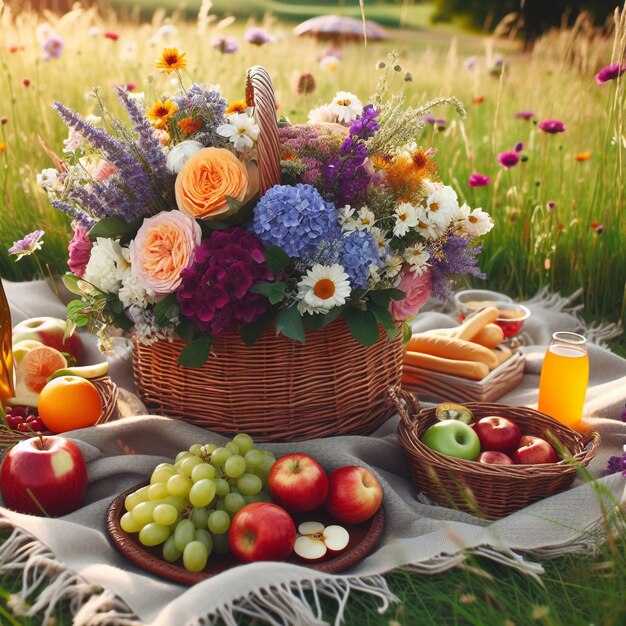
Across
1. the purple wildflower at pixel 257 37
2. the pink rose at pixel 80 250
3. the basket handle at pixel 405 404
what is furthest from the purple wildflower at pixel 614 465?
the purple wildflower at pixel 257 37

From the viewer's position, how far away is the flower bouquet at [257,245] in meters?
2.06

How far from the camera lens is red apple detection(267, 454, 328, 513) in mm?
1968

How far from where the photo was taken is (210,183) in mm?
2045

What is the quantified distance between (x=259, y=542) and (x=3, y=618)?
574mm

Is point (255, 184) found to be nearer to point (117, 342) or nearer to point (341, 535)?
point (341, 535)

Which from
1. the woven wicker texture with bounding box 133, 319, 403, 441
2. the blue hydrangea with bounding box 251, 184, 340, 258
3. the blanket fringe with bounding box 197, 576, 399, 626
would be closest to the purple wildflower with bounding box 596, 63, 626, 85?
the woven wicker texture with bounding box 133, 319, 403, 441

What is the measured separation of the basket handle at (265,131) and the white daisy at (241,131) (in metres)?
0.04

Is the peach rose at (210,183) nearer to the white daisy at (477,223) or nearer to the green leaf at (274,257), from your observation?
the green leaf at (274,257)

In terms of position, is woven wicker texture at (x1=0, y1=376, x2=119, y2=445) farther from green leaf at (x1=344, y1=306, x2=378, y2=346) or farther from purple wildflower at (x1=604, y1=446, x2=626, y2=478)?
purple wildflower at (x1=604, y1=446, x2=626, y2=478)

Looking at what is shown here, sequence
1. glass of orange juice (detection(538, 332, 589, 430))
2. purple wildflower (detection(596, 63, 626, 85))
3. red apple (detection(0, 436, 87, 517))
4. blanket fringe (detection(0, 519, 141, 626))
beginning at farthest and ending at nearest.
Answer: purple wildflower (detection(596, 63, 626, 85)), glass of orange juice (detection(538, 332, 589, 430)), red apple (detection(0, 436, 87, 517)), blanket fringe (detection(0, 519, 141, 626))

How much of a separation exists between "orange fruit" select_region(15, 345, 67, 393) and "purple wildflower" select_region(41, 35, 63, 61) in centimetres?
286

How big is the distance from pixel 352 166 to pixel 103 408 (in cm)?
107

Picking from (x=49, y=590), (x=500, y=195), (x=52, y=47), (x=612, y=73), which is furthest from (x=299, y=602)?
(x=52, y=47)

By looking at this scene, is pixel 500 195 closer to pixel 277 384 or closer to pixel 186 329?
pixel 277 384
